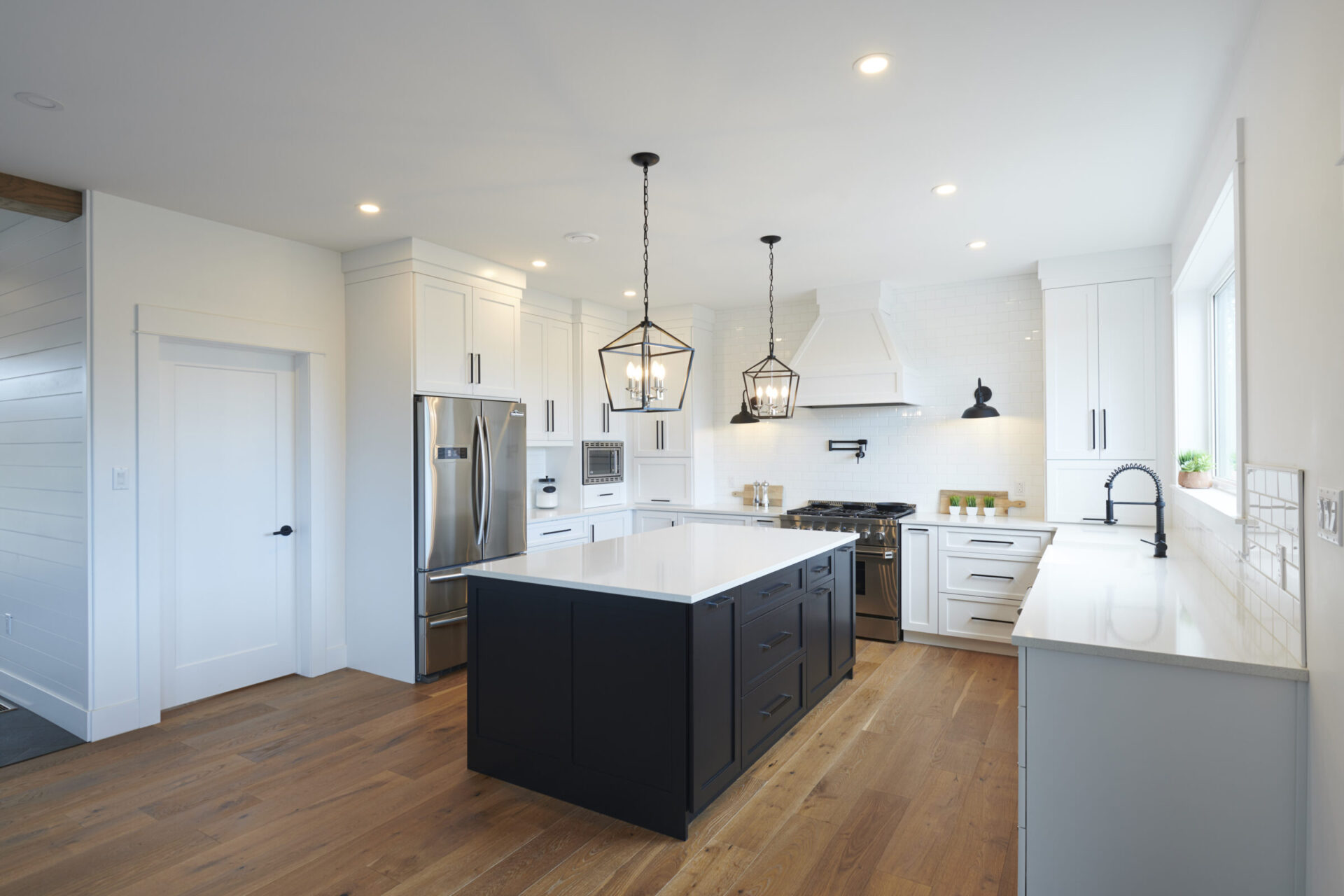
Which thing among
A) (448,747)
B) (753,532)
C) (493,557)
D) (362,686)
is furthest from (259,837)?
(753,532)

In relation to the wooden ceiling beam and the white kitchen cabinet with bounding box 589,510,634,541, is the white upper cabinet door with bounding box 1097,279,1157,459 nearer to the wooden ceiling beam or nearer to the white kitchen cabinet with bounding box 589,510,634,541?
the white kitchen cabinet with bounding box 589,510,634,541

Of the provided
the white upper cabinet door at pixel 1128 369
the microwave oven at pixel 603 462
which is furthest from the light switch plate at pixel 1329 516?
the microwave oven at pixel 603 462

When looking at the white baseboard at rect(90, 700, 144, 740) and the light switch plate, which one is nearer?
the light switch plate

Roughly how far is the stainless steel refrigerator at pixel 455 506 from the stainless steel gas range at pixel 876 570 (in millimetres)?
2009

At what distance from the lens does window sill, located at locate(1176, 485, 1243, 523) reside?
261cm

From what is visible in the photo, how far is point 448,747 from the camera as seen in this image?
3.35 m

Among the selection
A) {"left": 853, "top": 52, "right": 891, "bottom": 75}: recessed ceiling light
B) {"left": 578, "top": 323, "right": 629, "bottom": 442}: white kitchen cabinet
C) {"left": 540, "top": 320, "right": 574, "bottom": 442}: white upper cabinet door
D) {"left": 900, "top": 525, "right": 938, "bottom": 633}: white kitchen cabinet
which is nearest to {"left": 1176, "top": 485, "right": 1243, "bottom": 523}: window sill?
{"left": 900, "top": 525, "right": 938, "bottom": 633}: white kitchen cabinet

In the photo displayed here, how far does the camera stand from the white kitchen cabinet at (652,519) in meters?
6.18

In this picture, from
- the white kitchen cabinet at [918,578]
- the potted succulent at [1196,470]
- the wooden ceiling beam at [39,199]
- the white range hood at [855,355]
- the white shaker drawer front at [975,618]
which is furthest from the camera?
the white range hood at [855,355]

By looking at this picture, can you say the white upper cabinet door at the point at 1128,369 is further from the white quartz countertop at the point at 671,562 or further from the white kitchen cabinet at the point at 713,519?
the white kitchen cabinet at the point at 713,519

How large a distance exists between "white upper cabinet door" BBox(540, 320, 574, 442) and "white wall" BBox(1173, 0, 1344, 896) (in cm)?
455

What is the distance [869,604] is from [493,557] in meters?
2.71

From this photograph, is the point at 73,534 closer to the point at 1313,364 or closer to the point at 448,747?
the point at 448,747

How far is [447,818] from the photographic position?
106 inches
